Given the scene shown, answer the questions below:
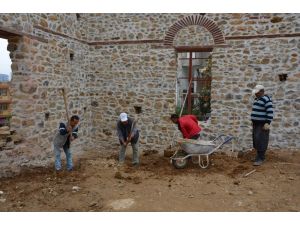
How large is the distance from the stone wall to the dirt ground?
1324mm

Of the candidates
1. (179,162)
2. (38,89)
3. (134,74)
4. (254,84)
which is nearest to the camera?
(179,162)

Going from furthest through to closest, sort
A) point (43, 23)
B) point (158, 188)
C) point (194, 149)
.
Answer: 1. point (43, 23)
2. point (194, 149)
3. point (158, 188)

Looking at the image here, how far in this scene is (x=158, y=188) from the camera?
238 inches

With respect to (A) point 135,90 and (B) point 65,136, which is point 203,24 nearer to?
(A) point 135,90

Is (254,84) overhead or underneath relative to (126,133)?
overhead

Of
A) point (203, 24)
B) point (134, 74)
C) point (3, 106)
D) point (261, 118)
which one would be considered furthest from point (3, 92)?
point (261, 118)

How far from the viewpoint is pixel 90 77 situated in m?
10.2

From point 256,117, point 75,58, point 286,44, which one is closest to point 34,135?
point 75,58

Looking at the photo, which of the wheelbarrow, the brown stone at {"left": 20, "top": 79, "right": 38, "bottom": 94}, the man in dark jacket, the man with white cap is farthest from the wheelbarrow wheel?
the brown stone at {"left": 20, "top": 79, "right": 38, "bottom": 94}

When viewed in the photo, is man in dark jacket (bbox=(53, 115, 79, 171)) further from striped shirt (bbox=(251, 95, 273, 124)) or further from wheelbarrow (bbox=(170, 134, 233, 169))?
striped shirt (bbox=(251, 95, 273, 124))

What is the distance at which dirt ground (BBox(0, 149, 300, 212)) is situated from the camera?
17.1 feet

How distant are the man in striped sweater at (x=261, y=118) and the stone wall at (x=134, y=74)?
6.14 feet

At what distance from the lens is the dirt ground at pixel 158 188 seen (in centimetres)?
523

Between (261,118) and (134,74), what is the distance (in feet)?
13.7
